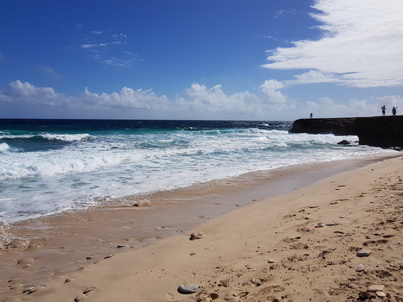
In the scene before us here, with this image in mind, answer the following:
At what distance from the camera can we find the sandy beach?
295 cm

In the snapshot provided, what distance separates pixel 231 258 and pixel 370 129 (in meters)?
30.4

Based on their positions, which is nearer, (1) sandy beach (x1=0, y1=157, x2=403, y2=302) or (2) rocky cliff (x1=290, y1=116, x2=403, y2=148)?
(1) sandy beach (x1=0, y1=157, x2=403, y2=302)

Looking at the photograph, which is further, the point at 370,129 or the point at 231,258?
the point at 370,129

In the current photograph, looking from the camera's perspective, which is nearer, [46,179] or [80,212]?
[80,212]

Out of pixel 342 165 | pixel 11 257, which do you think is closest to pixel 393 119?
pixel 342 165

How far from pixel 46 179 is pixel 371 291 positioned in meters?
9.61

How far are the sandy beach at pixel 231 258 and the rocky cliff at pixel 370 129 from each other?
23.8 meters

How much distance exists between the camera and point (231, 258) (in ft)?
12.8

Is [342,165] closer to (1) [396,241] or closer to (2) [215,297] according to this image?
(1) [396,241]

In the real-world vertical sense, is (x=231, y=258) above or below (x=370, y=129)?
below

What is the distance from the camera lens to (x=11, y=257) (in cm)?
435

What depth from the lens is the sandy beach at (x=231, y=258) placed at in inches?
116

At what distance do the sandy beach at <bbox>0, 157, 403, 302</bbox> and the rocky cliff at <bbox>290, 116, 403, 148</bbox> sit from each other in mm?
23817

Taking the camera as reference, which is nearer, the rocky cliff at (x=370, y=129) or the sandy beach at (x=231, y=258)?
the sandy beach at (x=231, y=258)
